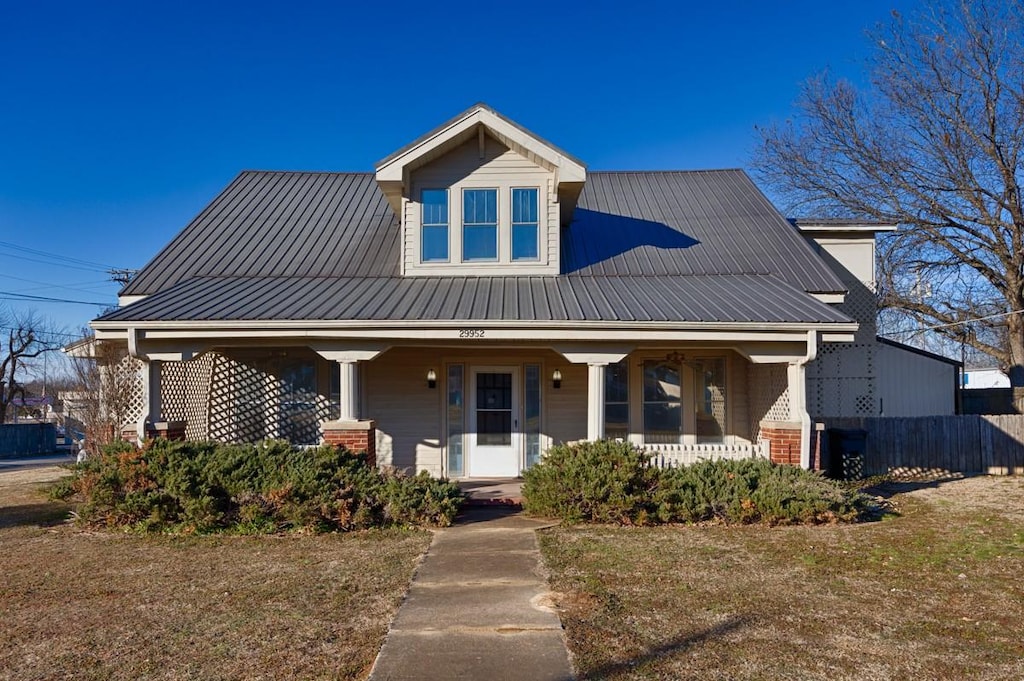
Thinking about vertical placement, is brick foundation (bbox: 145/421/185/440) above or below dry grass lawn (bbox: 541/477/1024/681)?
above

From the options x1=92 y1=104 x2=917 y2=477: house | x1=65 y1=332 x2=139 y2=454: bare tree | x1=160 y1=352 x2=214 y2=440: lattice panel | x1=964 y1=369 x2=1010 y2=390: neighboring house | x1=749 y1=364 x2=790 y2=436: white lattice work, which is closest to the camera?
x1=92 y1=104 x2=917 y2=477: house

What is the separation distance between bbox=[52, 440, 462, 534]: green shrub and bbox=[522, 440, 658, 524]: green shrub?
115 centimetres

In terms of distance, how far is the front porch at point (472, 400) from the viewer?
1232cm

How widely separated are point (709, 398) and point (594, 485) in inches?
178

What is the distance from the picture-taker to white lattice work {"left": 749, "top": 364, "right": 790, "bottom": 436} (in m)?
10.6

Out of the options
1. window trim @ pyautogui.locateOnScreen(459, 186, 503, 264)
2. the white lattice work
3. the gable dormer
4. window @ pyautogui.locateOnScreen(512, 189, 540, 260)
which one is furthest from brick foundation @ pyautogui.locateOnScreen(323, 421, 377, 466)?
the white lattice work

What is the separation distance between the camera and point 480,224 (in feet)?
40.6

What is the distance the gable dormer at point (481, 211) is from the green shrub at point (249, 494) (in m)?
4.54

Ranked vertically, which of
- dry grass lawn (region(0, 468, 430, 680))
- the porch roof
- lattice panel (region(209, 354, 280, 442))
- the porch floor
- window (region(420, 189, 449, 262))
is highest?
window (region(420, 189, 449, 262))

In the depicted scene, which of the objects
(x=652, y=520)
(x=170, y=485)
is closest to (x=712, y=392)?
(x=652, y=520)

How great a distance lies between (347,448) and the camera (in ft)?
32.3

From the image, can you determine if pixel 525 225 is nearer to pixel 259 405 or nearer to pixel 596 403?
pixel 596 403

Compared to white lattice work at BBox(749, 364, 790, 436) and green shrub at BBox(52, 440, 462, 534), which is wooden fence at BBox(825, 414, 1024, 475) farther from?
green shrub at BBox(52, 440, 462, 534)

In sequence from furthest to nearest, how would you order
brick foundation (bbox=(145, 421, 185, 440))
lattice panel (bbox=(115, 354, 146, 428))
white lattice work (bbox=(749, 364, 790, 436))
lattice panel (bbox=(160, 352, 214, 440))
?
1. lattice panel (bbox=(115, 354, 146, 428))
2. lattice panel (bbox=(160, 352, 214, 440))
3. white lattice work (bbox=(749, 364, 790, 436))
4. brick foundation (bbox=(145, 421, 185, 440))
